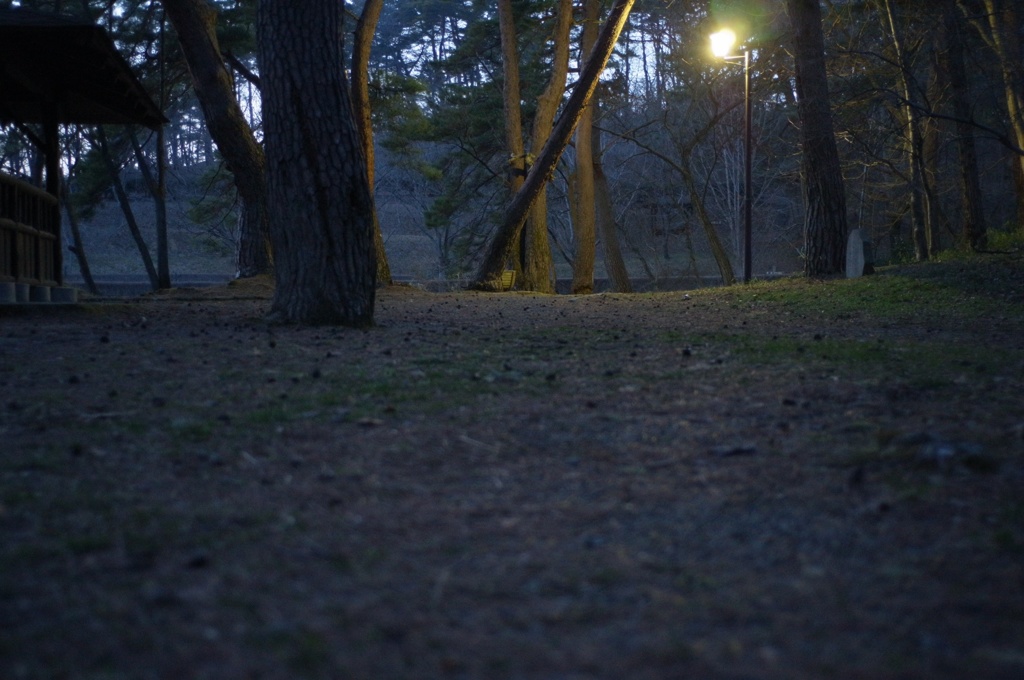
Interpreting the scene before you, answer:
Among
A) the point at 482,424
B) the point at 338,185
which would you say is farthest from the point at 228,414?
the point at 338,185

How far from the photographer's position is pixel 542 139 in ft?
71.2

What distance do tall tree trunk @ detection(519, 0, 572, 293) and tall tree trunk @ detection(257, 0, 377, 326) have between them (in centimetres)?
1274

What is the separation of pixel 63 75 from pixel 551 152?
8.79 metres

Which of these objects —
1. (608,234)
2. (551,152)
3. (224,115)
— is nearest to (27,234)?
(224,115)

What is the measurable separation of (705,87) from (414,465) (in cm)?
2513

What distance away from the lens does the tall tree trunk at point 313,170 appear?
8.77m

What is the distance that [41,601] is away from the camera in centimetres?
235

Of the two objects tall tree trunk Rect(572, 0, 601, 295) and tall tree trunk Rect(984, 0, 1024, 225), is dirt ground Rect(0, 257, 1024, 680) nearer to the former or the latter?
tall tree trunk Rect(984, 0, 1024, 225)

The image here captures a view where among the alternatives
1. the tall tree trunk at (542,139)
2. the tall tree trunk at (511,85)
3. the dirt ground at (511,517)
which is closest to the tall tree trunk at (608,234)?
the tall tree trunk at (542,139)

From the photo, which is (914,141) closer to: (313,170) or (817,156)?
(817,156)

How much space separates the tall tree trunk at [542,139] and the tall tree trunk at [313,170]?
12737 mm

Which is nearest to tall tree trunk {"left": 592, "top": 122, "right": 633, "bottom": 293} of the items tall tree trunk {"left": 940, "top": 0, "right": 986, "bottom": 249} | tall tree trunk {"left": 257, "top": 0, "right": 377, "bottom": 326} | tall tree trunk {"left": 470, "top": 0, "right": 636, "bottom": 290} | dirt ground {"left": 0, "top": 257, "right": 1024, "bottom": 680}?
A: tall tree trunk {"left": 470, "top": 0, "right": 636, "bottom": 290}

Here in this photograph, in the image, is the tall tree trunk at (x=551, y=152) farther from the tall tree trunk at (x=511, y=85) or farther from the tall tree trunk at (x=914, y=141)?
the tall tree trunk at (x=914, y=141)

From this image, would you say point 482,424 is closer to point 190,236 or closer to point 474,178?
point 474,178
